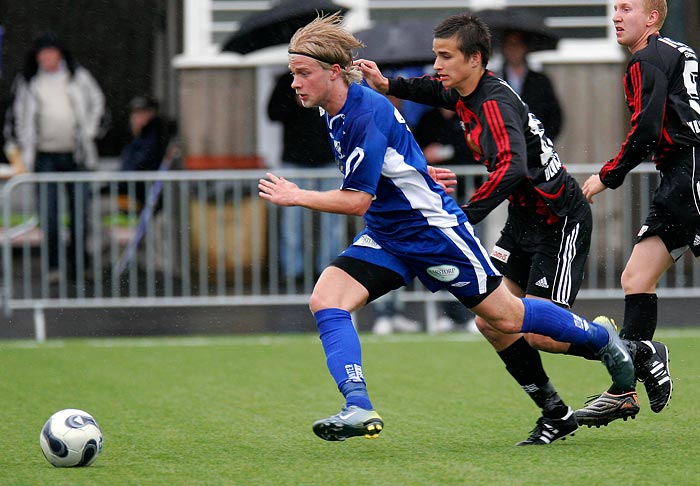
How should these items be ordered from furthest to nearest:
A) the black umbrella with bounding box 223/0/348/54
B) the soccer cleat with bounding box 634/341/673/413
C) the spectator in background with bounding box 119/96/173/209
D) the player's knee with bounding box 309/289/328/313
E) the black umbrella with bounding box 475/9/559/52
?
the spectator in background with bounding box 119/96/173/209
the black umbrella with bounding box 223/0/348/54
the black umbrella with bounding box 475/9/559/52
the soccer cleat with bounding box 634/341/673/413
the player's knee with bounding box 309/289/328/313

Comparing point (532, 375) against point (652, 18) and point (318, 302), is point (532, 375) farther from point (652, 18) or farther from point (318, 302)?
point (652, 18)

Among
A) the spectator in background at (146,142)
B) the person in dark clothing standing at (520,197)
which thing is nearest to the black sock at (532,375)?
the person in dark clothing standing at (520,197)

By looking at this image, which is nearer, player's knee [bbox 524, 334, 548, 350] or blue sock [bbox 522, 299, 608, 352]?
blue sock [bbox 522, 299, 608, 352]

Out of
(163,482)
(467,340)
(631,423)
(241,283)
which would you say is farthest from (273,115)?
(163,482)

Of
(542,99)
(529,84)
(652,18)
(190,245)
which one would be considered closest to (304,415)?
(652,18)

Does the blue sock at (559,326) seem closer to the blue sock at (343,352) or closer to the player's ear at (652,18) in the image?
the blue sock at (343,352)

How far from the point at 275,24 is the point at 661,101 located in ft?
21.8

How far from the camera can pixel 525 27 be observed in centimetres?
1161

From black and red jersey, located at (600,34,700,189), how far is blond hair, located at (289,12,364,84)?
A: 1323mm

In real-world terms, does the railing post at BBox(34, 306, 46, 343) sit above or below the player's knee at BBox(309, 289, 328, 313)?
below

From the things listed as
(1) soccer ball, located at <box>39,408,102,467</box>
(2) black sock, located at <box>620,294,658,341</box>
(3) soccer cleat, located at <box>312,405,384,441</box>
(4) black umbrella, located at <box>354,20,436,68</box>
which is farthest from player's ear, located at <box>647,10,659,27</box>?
(4) black umbrella, located at <box>354,20,436,68</box>

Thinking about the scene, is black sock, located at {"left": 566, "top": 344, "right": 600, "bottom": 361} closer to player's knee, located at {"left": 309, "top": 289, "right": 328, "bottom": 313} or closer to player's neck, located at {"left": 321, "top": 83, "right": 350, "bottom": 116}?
player's knee, located at {"left": 309, "top": 289, "right": 328, "bottom": 313}

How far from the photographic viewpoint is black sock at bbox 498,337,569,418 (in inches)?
Result: 244

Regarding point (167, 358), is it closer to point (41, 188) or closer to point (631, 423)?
point (41, 188)
